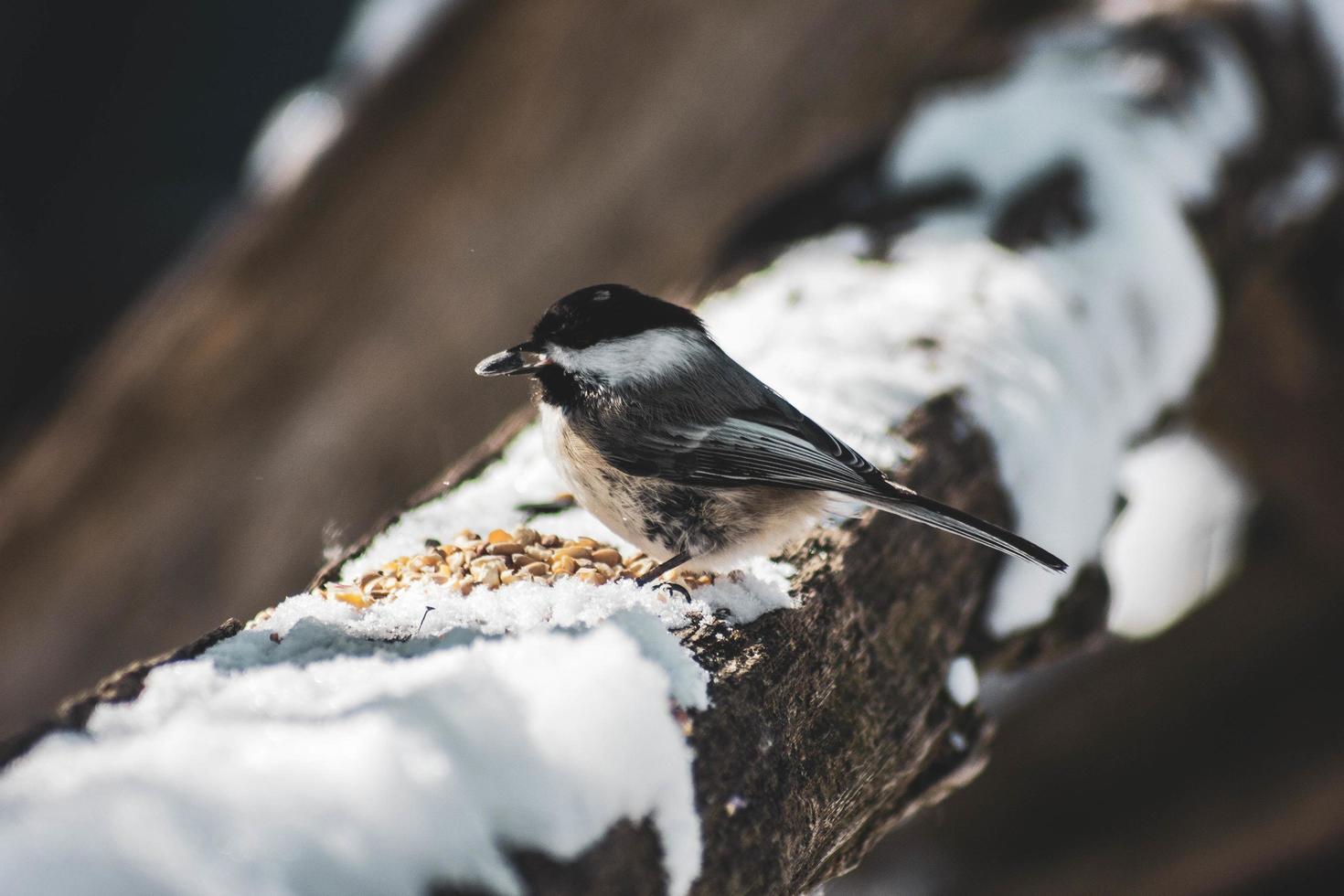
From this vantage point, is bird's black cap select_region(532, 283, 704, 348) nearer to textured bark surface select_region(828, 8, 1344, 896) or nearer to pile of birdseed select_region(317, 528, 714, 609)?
pile of birdseed select_region(317, 528, 714, 609)

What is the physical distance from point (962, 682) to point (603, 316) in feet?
2.63

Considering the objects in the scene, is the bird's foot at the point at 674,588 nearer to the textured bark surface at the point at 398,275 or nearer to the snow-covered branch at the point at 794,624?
the snow-covered branch at the point at 794,624

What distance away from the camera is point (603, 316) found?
1.58 meters

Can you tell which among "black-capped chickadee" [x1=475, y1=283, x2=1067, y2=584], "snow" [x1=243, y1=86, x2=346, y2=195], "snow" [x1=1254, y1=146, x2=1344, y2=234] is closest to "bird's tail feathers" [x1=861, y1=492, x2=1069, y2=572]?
"black-capped chickadee" [x1=475, y1=283, x2=1067, y2=584]

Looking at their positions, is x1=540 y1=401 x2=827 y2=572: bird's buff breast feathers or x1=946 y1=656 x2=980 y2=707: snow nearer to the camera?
x1=540 y1=401 x2=827 y2=572: bird's buff breast feathers

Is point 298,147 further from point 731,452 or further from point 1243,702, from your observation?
point 1243,702

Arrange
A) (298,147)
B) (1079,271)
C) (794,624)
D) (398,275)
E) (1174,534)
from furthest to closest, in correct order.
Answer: (398,275), (298,147), (1174,534), (1079,271), (794,624)

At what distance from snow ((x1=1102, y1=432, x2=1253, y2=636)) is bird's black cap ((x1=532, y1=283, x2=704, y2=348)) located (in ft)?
7.14

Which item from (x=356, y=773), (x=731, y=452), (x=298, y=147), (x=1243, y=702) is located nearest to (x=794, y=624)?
(x=731, y=452)

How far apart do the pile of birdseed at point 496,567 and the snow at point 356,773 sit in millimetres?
258

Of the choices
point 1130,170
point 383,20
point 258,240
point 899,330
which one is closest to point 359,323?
point 258,240

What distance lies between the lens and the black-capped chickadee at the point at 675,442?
4.99ft

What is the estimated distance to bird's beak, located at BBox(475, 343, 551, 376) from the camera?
163cm

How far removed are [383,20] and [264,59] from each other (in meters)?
2.29
